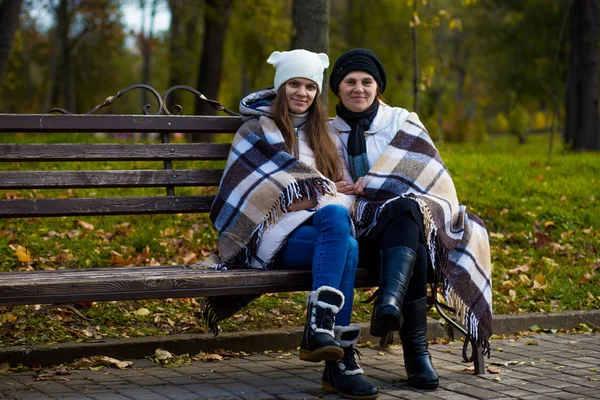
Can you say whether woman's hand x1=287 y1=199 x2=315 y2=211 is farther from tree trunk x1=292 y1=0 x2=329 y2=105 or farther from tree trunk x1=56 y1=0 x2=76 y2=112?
tree trunk x1=56 y1=0 x2=76 y2=112

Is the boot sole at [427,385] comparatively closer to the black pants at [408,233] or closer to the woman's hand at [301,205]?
the black pants at [408,233]

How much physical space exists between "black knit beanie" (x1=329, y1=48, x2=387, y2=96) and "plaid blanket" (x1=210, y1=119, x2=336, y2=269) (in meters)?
0.51

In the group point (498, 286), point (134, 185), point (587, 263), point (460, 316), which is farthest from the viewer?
point (587, 263)

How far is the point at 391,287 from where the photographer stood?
4297 millimetres

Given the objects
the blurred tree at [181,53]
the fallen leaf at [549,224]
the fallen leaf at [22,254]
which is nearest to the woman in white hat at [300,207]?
the fallen leaf at [22,254]

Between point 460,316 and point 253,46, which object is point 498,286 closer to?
point 460,316

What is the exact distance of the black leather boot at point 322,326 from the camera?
412 centimetres

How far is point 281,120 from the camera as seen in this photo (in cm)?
491

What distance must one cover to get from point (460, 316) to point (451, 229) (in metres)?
0.45

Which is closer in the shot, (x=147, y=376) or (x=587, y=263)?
(x=147, y=376)

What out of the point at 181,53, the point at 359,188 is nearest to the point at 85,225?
the point at 359,188

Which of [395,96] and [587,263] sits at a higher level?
[395,96]

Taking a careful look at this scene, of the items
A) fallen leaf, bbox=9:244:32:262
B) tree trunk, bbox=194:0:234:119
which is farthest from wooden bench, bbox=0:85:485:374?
tree trunk, bbox=194:0:234:119

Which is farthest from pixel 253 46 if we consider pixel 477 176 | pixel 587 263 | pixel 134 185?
pixel 134 185
